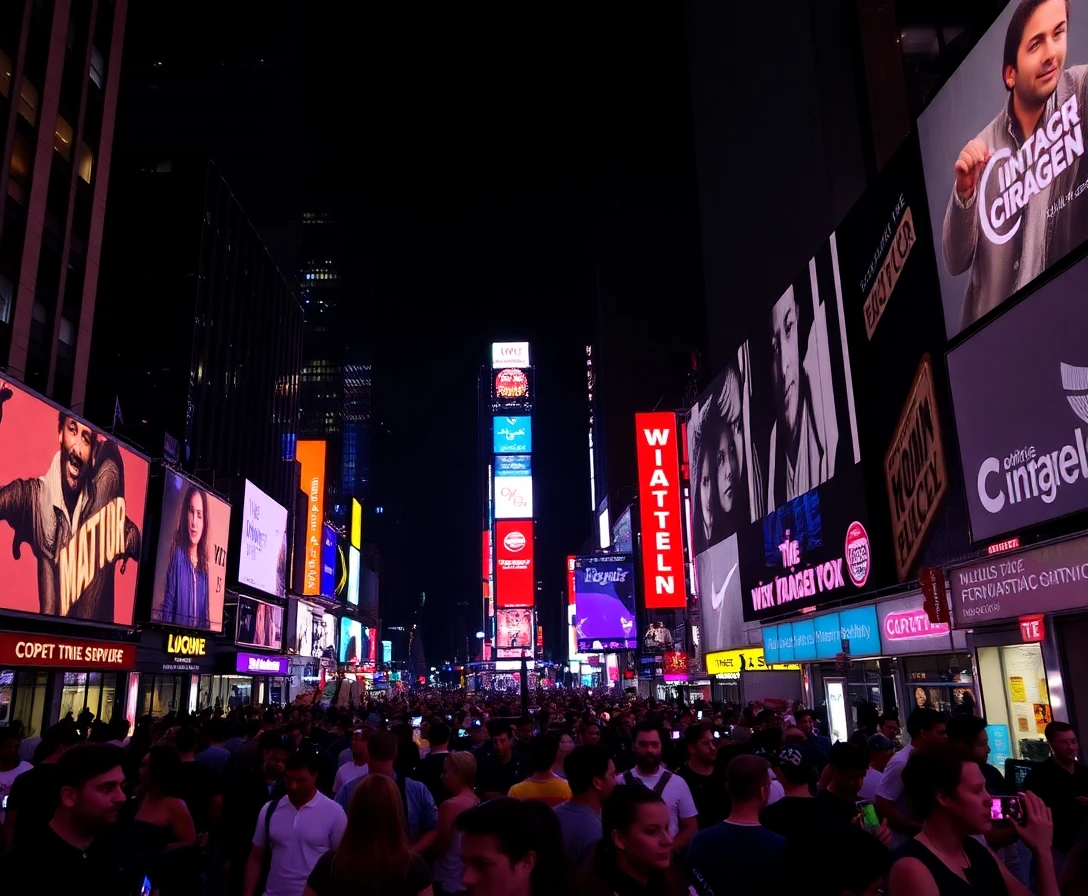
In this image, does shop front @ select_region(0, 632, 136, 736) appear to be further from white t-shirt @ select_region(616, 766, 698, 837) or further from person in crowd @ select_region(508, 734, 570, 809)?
white t-shirt @ select_region(616, 766, 698, 837)

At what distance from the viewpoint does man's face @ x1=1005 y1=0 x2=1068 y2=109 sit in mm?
14641

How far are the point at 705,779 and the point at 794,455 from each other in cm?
2126

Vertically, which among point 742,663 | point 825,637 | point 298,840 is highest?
point 825,637

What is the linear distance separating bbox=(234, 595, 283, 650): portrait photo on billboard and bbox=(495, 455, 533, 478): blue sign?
48.7 meters

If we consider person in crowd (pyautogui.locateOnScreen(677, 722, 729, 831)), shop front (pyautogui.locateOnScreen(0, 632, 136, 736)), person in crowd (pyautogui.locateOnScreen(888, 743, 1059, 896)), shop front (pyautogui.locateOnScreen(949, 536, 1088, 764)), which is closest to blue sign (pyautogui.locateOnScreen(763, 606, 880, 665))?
shop front (pyautogui.locateOnScreen(949, 536, 1088, 764))

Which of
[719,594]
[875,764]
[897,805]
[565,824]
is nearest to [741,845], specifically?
[565,824]

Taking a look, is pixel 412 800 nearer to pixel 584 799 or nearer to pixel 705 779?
pixel 584 799

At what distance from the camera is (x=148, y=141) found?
82.8 metres

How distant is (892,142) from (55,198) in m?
31.5

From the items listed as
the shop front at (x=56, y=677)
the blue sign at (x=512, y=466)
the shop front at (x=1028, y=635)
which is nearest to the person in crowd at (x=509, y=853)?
the shop front at (x=1028, y=635)

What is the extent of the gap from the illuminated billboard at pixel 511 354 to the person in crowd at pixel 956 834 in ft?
426

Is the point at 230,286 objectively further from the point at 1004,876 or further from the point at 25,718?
the point at 1004,876

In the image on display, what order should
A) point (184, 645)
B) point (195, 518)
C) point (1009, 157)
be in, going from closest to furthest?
1. point (1009, 157)
2. point (184, 645)
3. point (195, 518)

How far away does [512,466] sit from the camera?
350ft
